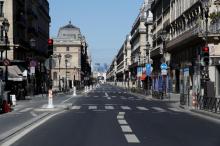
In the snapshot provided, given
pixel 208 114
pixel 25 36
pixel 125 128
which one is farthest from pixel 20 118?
pixel 25 36

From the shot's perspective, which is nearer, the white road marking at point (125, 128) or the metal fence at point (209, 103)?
the white road marking at point (125, 128)

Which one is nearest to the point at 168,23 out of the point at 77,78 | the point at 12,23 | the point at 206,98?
the point at 12,23

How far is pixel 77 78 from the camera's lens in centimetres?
17675

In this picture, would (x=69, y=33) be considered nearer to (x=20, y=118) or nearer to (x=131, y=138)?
(x=20, y=118)

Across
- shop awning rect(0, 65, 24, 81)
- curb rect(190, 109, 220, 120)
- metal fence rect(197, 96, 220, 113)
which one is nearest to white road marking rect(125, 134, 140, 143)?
curb rect(190, 109, 220, 120)

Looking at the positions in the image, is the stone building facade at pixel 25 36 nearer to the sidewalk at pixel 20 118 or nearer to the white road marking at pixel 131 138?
the sidewalk at pixel 20 118

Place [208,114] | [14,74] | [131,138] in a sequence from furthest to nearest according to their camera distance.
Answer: [14,74] → [208,114] → [131,138]

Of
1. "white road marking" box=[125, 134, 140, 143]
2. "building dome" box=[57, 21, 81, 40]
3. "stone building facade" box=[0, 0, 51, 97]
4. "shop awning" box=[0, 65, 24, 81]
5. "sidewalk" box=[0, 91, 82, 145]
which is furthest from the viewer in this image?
"building dome" box=[57, 21, 81, 40]

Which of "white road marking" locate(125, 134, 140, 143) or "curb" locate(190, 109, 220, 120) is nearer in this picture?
"white road marking" locate(125, 134, 140, 143)

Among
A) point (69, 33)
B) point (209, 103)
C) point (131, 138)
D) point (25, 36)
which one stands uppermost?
point (69, 33)

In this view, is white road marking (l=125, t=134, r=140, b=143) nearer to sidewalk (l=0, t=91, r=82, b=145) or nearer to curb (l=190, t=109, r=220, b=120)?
sidewalk (l=0, t=91, r=82, b=145)

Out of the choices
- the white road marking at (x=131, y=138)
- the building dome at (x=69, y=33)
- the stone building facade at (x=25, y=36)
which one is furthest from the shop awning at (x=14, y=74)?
the building dome at (x=69, y=33)

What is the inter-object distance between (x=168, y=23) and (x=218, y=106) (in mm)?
57491

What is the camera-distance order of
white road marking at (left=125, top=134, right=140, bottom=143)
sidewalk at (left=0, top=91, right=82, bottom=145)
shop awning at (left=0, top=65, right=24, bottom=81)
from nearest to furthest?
1. white road marking at (left=125, top=134, right=140, bottom=143)
2. sidewalk at (left=0, top=91, right=82, bottom=145)
3. shop awning at (left=0, top=65, right=24, bottom=81)
